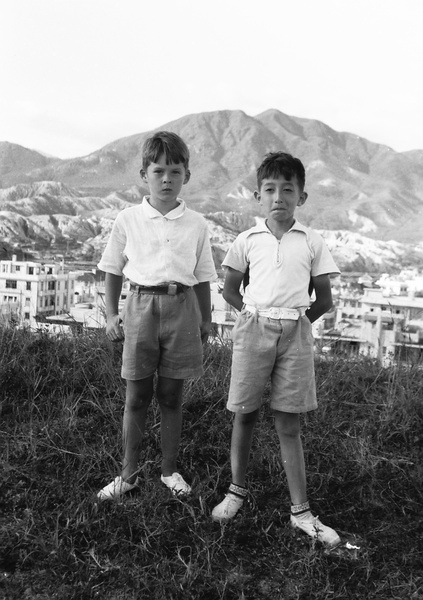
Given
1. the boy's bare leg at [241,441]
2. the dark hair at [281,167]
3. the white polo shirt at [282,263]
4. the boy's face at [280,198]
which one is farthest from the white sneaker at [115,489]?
the dark hair at [281,167]

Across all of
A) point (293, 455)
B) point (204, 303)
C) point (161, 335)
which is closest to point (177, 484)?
point (293, 455)

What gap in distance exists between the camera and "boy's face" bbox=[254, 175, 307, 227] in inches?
79.5

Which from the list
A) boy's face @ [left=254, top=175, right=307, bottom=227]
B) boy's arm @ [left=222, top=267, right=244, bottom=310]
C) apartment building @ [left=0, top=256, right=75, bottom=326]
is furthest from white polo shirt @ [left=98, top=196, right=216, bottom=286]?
apartment building @ [left=0, top=256, right=75, bottom=326]

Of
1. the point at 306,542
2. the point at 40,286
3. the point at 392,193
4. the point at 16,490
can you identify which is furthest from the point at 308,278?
the point at 392,193

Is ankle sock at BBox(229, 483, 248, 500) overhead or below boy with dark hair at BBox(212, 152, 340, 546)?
below

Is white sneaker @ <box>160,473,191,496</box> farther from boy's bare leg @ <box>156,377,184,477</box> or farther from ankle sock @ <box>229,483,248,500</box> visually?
ankle sock @ <box>229,483,248,500</box>

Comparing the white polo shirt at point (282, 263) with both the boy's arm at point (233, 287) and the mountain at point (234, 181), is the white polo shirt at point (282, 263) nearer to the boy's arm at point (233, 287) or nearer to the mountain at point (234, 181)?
the boy's arm at point (233, 287)

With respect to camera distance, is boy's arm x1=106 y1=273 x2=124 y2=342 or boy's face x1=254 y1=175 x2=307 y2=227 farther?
boy's arm x1=106 y1=273 x2=124 y2=342

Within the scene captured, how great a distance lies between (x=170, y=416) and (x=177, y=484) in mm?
254

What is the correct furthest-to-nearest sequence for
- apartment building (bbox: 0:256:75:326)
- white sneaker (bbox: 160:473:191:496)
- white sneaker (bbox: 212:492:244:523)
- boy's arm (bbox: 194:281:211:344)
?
Result: apartment building (bbox: 0:256:75:326) → boy's arm (bbox: 194:281:211:344) → white sneaker (bbox: 160:473:191:496) → white sneaker (bbox: 212:492:244:523)

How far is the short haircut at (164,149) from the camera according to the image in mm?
2074

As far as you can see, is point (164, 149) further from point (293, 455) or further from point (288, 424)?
point (293, 455)

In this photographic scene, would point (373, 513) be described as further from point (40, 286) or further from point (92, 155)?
point (92, 155)

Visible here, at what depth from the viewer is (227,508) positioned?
206 cm
